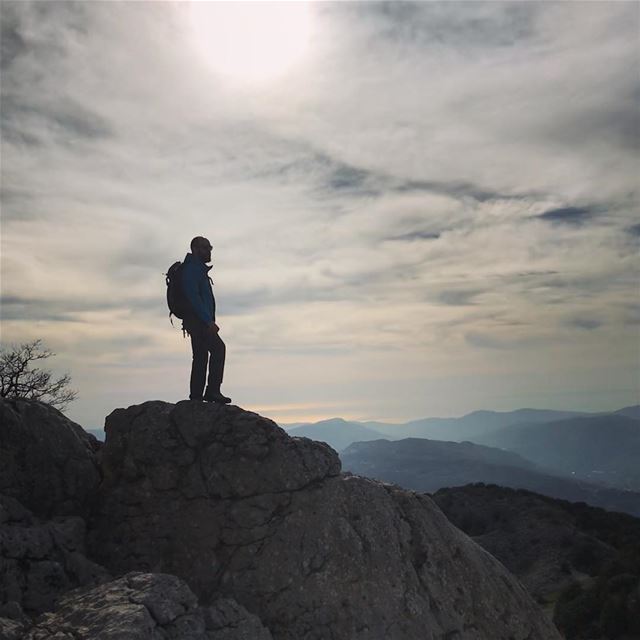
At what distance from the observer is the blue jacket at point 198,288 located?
14.7 meters

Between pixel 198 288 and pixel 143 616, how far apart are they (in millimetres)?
8185

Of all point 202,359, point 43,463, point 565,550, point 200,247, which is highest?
point 200,247

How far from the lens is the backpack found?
15.0 meters

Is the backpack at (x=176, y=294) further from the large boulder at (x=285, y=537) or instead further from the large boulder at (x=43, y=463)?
the large boulder at (x=43, y=463)

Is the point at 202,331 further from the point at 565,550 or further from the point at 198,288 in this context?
the point at 565,550

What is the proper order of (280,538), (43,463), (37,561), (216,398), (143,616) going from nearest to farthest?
1. (143,616)
2. (37,561)
3. (280,538)
4. (43,463)
5. (216,398)

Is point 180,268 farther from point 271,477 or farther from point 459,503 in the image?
point 459,503

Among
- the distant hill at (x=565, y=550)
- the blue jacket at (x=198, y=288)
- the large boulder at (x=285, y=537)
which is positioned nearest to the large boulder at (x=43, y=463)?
the large boulder at (x=285, y=537)

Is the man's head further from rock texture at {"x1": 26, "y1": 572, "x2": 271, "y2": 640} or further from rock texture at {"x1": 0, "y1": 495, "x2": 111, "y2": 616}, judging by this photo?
rock texture at {"x1": 26, "y1": 572, "x2": 271, "y2": 640}

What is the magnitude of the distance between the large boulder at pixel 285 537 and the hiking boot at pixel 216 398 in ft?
1.59

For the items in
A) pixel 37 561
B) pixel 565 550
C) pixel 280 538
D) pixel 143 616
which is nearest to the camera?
pixel 143 616

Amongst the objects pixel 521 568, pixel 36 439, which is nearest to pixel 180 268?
pixel 36 439

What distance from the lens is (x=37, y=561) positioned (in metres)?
11.3

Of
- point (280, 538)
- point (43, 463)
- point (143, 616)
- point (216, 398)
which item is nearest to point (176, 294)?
point (216, 398)
